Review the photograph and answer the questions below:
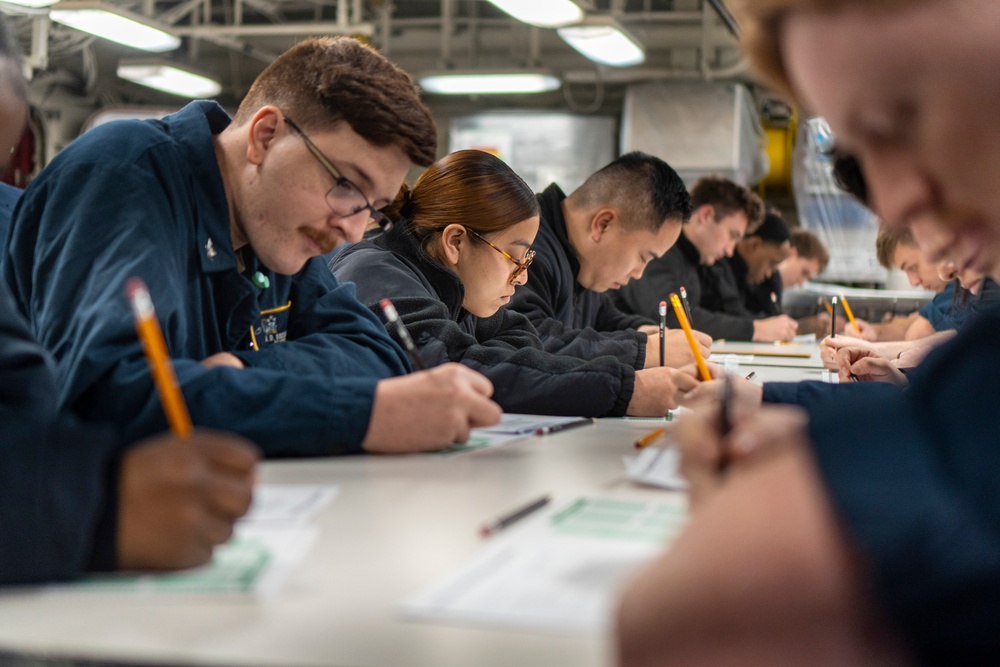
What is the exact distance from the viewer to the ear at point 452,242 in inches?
104

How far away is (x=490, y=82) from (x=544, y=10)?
2.34 metres

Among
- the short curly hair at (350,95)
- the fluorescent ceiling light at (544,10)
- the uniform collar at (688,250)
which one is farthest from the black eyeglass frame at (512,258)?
the uniform collar at (688,250)

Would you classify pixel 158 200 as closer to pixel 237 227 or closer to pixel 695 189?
pixel 237 227

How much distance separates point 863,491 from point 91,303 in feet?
3.92

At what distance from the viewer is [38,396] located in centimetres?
102

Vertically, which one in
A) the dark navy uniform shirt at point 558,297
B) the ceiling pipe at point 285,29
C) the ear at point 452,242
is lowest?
the dark navy uniform shirt at point 558,297

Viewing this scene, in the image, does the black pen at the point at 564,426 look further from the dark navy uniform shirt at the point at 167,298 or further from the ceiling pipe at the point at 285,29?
the ceiling pipe at the point at 285,29

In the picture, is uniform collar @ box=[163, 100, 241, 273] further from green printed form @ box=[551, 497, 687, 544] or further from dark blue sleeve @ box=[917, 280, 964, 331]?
dark blue sleeve @ box=[917, 280, 964, 331]

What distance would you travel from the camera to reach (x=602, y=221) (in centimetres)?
369

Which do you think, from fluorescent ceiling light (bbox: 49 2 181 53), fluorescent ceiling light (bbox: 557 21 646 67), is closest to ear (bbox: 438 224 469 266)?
fluorescent ceiling light (bbox: 557 21 646 67)

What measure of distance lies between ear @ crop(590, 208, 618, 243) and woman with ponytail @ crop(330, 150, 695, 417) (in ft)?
2.36

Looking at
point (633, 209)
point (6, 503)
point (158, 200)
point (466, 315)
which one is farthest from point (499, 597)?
point (633, 209)

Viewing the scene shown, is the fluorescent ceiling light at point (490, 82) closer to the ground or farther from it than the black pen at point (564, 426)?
farther from it

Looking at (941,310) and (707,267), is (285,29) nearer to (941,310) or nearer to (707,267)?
(707,267)
